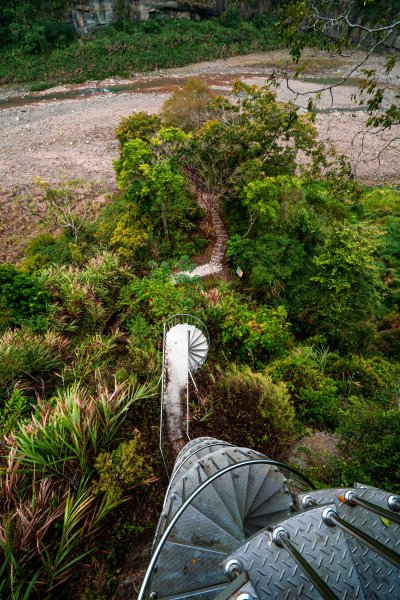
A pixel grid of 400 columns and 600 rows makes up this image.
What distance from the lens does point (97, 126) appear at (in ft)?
71.0

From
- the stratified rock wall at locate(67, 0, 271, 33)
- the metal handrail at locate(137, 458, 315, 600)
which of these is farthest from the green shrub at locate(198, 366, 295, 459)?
the stratified rock wall at locate(67, 0, 271, 33)

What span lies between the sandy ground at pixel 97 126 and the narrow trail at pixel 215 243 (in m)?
5.38

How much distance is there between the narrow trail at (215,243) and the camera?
10.1 m

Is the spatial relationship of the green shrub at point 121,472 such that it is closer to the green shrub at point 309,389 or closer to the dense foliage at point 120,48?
the green shrub at point 309,389

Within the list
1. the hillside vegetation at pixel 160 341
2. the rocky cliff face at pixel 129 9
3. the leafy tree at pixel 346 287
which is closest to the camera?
the hillside vegetation at pixel 160 341

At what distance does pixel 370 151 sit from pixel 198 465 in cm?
2148

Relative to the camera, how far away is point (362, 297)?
7.59m

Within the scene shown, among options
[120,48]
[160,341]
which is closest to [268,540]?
[160,341]

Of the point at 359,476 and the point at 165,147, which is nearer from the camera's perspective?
the point at 359,476

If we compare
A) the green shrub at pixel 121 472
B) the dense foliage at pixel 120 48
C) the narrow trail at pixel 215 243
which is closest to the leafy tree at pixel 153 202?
the narrow trail at pixel 215 243

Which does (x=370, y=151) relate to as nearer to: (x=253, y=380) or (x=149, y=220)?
(x=149, y=220)

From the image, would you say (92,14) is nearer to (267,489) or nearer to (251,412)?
(251,412)

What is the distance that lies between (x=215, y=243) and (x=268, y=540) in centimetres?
972

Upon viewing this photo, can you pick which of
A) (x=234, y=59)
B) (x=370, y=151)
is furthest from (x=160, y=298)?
(x=234, y=59)
